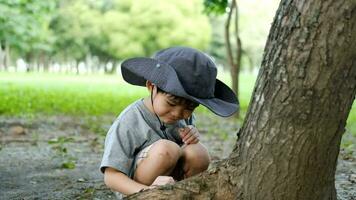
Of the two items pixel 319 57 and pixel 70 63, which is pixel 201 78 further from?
pixel 70 63

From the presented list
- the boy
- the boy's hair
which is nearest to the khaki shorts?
the boy

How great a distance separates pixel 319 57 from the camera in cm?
233

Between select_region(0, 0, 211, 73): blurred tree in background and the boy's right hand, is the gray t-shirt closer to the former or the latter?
the boy's right hand

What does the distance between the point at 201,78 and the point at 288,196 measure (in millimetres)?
712

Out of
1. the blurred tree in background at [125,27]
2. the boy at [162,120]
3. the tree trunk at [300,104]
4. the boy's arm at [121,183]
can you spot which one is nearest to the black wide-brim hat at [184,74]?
the boy at [162,120]

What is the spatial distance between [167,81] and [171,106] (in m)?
0.16

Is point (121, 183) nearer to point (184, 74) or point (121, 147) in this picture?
point (121, 147)

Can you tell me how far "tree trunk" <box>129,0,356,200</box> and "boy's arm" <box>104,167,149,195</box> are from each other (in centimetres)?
52

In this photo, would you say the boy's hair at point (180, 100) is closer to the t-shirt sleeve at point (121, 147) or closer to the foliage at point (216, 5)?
the t-shirt sleeve at point (121, 147)

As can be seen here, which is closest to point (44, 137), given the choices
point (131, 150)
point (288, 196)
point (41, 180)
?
point (41, 180)

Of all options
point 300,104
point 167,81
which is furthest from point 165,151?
point 300,104

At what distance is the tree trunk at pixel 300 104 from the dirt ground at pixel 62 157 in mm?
1318

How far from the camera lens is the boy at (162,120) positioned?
2.89m

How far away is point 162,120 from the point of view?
121 inches
